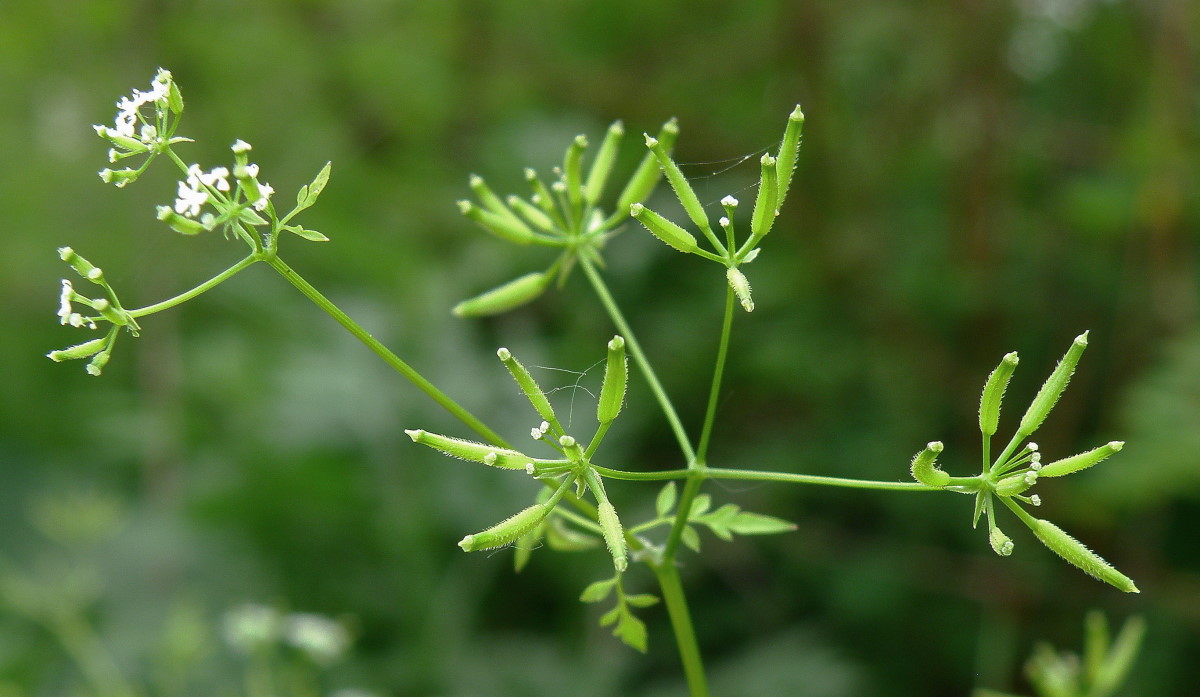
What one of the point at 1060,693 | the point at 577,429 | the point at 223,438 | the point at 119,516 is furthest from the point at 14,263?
the point at 1060,693

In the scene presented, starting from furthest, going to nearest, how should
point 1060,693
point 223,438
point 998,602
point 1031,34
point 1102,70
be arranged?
point 223,438 → point 1102,70 → point 1031,34 → point 998,602 → point 1060,693

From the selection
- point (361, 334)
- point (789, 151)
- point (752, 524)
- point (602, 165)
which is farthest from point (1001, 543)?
point (602, 165)

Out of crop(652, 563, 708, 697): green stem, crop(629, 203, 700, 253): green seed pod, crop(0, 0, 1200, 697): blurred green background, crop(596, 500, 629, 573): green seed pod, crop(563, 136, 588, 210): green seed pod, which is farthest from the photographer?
crop(0, 0, 1200, 697): blurred green background

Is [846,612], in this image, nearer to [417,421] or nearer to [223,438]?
[417,421]

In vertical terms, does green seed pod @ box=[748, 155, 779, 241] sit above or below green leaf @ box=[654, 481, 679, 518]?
above

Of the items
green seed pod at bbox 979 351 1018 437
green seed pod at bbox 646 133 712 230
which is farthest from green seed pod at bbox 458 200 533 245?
green seed pod at bbox 979 351 1018 437

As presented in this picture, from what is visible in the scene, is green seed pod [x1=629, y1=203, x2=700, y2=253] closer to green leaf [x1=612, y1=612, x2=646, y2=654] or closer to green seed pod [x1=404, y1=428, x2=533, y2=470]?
green seed pod [x1=404, y1=428, x2=533, y2=470]

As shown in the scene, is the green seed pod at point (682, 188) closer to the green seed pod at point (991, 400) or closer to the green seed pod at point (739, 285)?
the green seed pod at point (739, 285)

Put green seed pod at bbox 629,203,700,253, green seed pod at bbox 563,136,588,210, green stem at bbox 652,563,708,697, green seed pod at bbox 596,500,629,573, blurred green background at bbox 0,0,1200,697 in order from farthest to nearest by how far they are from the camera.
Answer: blurred green background at bbox 0,0,1200,697
green seed pod at bbox 563,136,588,210
green stem at bbox 652,563,708,697
green seed pod at bbox 629,203,700,253
green seed pod at bbox 596,500,629,573
